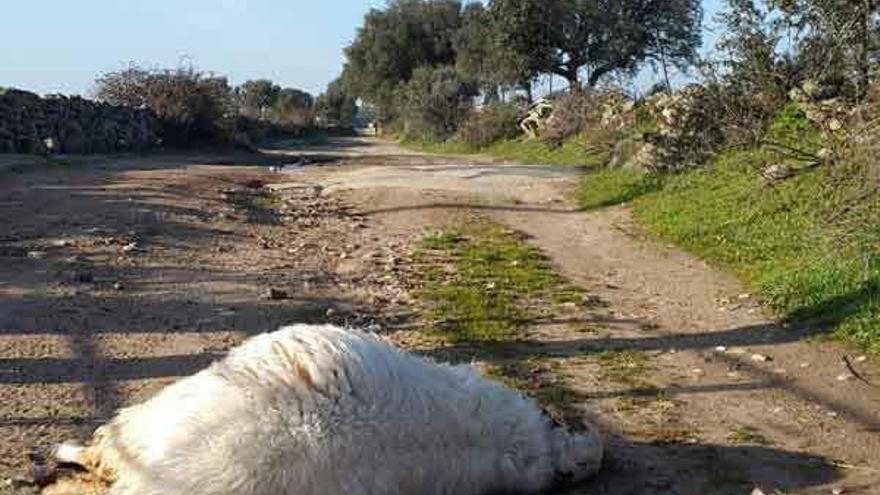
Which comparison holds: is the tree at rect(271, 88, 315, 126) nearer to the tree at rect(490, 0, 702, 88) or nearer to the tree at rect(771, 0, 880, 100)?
the tree at rect(490, 0, 702, 88)

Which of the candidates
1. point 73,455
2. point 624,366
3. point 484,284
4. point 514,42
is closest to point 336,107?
point 514,42

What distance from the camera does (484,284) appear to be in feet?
31.0

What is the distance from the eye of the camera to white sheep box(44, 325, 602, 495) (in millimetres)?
3508

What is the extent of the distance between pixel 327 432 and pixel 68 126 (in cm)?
2248

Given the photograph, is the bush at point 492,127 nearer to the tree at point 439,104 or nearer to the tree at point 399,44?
the tree at point 439,104

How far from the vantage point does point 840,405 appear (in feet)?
19.9

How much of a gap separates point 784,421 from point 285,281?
488 centimetres

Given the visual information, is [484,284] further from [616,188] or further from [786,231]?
[616,188]

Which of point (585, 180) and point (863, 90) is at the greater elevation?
point (863, 90)

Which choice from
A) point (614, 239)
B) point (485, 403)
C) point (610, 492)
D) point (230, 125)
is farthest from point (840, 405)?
point (230, 125)

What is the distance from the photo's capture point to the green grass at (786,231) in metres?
7.80

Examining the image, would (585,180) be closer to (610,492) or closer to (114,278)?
A: (114,278)

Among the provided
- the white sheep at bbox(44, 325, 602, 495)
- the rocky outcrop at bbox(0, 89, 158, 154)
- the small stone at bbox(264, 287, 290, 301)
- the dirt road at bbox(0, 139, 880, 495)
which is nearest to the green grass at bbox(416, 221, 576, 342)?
the dirt road at bbox(0, 139, 880, 495)

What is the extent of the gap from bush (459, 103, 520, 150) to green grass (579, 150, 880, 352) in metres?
18.5
